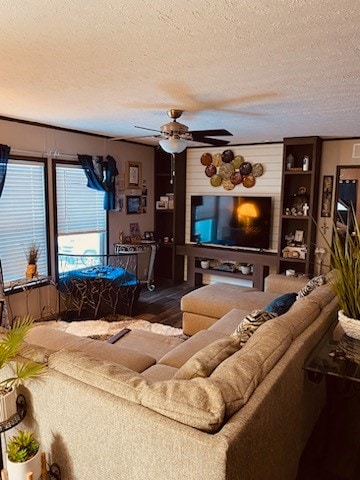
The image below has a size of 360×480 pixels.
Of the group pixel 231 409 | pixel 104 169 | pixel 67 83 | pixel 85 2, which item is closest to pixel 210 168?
pixel 104 169

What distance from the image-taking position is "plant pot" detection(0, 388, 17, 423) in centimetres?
159

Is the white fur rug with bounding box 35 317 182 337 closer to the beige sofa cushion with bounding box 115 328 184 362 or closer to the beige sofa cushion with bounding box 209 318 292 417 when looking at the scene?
the beige sofa cushion with bounding box 115 328 184 362

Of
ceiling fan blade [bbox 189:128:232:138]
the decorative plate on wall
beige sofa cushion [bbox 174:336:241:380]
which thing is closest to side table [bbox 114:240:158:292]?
the decorative plate on wall

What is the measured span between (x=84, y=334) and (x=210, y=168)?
349 centimetres

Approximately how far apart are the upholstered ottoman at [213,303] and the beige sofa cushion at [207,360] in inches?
64.8

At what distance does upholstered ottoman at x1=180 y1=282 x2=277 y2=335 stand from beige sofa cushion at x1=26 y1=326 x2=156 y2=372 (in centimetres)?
122

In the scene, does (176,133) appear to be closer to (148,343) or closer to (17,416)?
(148,343)

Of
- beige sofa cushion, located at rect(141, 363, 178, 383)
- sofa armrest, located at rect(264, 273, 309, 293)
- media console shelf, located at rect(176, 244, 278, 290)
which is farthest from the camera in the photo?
media console shelf, located at rect(176, 244, 278, 290)

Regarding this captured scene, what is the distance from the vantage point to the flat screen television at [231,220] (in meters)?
5.68

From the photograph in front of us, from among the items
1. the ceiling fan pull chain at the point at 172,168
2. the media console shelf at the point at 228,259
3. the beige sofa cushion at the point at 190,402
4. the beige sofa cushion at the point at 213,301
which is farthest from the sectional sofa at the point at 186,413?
the ceiling fan pull chain at the point at 172,168

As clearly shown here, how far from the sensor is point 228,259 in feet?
19.3

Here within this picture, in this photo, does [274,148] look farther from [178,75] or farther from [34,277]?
[34,277]

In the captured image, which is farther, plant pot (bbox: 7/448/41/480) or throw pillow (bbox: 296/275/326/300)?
throw pillow (bbox: 296/275/326/300)

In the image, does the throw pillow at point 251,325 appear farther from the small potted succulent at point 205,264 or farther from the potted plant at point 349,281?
the small potted succulent at point 205,264
